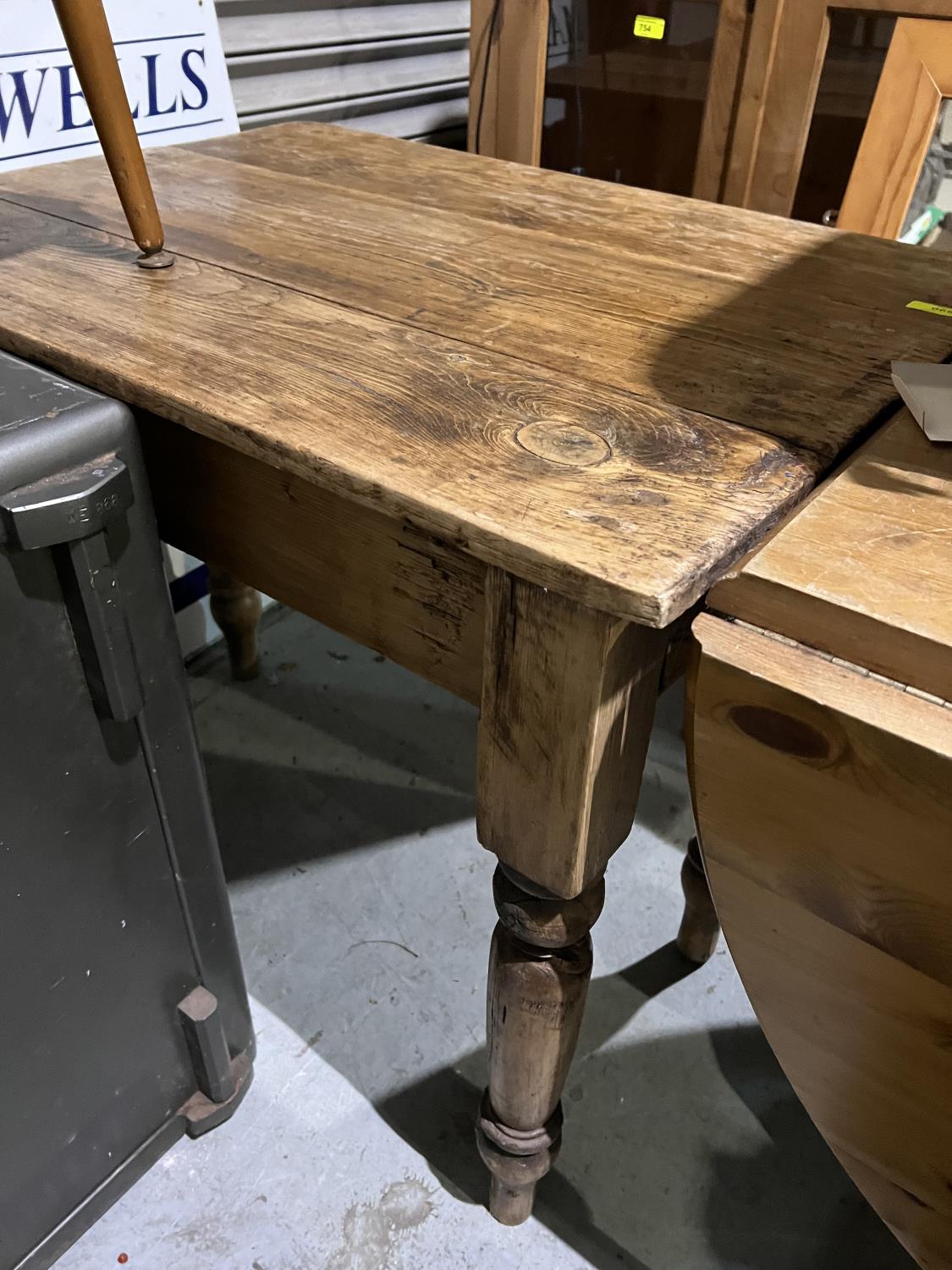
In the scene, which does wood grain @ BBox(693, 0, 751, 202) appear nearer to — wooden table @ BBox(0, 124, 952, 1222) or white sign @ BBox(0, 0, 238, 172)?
wooden table @ BBox(0, 124, 952, 1222)

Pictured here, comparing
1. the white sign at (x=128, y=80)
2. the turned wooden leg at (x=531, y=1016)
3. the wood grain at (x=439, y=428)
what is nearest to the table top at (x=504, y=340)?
the wood grain at (x=439, y=428)

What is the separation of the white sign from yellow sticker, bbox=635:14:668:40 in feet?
2.29

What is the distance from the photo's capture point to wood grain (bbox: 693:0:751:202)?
58.5 inches

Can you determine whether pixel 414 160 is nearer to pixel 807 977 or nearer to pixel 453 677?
pixel 453 677

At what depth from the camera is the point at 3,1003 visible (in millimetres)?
777

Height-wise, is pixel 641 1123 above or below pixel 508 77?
below

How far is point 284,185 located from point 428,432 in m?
0.63

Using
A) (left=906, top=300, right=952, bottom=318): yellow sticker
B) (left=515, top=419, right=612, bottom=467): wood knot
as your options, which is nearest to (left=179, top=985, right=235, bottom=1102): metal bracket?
(left=515, top=419, right=612, bottom=467): wood knot

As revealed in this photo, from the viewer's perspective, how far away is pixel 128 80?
132cm

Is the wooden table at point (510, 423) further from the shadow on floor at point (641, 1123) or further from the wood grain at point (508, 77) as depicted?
the wood grain at point (508, 77)

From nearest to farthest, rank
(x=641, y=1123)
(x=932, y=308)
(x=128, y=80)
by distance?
(x=932, y=308)
(x=641, y=1123)
(x=128, y=80)

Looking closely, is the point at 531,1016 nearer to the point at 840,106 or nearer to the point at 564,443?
the point at 564,443

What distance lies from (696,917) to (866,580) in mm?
804

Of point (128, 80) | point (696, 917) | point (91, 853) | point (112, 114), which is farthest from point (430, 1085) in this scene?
point (128, 80)
